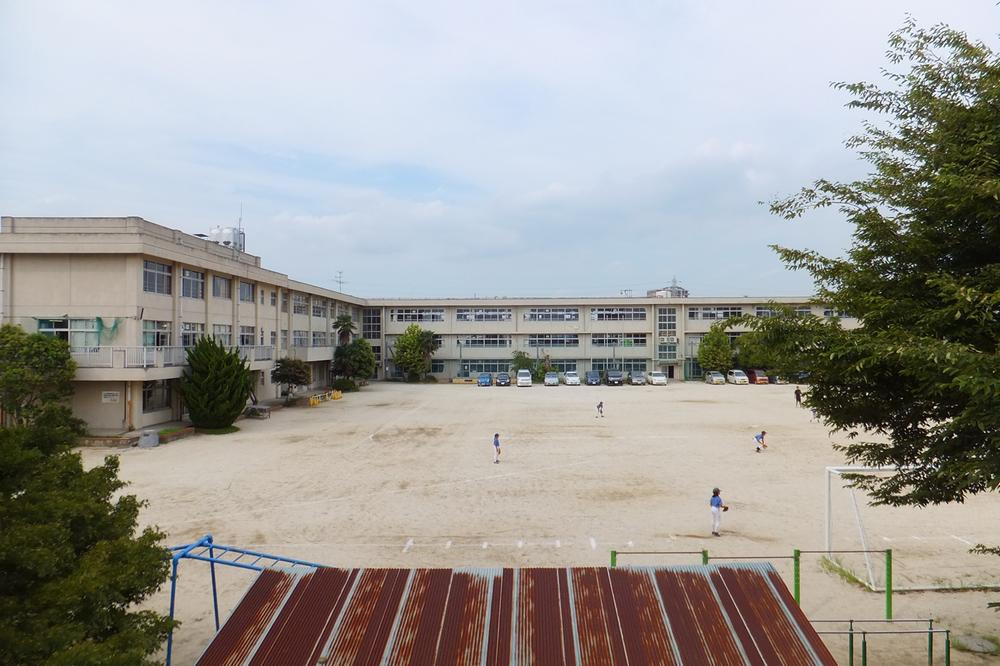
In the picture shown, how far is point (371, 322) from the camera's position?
220 ft

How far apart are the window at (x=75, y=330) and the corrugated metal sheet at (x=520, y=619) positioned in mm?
25996

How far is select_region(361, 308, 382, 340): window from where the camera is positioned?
219 feet

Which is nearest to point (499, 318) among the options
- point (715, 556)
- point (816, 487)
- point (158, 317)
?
point (158, 317)

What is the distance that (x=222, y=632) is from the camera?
257 inches

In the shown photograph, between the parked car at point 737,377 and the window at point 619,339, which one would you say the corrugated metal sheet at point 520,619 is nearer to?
the parked car at point 737,377

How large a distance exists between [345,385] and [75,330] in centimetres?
2615

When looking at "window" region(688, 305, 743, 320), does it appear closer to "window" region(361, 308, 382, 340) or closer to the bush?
"window" region(361, 308, 382, 340)

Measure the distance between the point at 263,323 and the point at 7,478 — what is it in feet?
123

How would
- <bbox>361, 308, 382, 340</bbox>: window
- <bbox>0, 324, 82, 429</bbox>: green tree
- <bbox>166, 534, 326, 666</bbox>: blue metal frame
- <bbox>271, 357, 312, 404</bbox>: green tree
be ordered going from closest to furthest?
<bbox>166, 534, 326, 666</bbox>: blue metal frame, <bbox>0, 324, 82, 429</bbox>: green tree, <bbox>271, 357, 312, 404</bbox>: green tree, <bbox>361, 308, 382, 340</bbox>: window

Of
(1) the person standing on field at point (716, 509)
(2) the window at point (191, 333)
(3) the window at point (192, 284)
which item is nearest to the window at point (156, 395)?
(2) the window at point (191, 333)

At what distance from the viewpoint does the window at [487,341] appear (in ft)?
212

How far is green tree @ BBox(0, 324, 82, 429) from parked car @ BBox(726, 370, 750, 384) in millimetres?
53706

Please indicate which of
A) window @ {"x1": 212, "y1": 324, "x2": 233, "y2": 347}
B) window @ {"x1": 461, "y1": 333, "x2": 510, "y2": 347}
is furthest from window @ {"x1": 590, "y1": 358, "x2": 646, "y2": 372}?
window @ {"x1": 212, "y1": 324, "x2": 233, "y2": 347}

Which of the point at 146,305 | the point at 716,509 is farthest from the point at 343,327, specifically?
the point at 716,509
